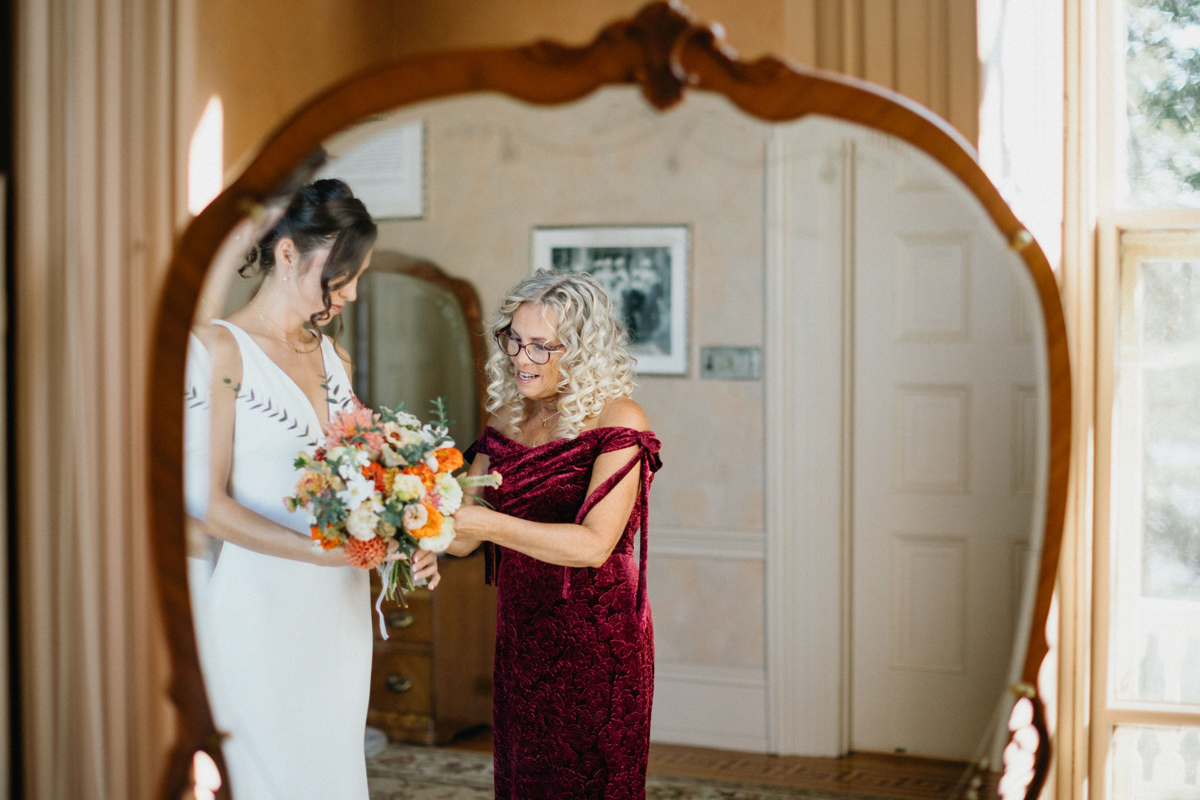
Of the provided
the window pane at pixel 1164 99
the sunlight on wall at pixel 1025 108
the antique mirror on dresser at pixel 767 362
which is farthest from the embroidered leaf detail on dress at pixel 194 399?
the window pane at pixel 1164 99

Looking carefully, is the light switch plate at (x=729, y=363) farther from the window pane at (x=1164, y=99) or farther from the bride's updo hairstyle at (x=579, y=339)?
the window pane at (x=1164, y=99)

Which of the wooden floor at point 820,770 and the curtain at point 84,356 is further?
the curtain at point 84,356

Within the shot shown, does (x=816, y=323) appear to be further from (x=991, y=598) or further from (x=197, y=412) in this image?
(x=197, y=412)

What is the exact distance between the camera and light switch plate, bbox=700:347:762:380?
4.30 feet

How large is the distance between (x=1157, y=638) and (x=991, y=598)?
53 centimetres

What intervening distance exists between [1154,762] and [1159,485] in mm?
569

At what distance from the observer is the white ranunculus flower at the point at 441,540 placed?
1264 mm

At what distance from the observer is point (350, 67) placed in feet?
5.30

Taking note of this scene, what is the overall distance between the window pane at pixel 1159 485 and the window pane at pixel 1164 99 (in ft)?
0.54

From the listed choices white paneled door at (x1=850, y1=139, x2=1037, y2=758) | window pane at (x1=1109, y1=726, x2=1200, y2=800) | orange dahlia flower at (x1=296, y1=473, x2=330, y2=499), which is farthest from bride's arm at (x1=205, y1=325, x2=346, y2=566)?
window pane at (x1=1109, y1=726, x2=1200, y2=800)

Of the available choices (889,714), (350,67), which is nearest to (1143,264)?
(889,714)

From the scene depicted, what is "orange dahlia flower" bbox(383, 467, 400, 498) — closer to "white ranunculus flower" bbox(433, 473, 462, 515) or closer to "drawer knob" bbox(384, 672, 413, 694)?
"white ranunculus flower" bbox(433, 473, 462, 515)

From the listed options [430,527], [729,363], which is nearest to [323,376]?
[430,527]

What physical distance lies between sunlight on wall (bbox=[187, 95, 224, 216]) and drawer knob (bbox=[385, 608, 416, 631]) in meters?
0.90
